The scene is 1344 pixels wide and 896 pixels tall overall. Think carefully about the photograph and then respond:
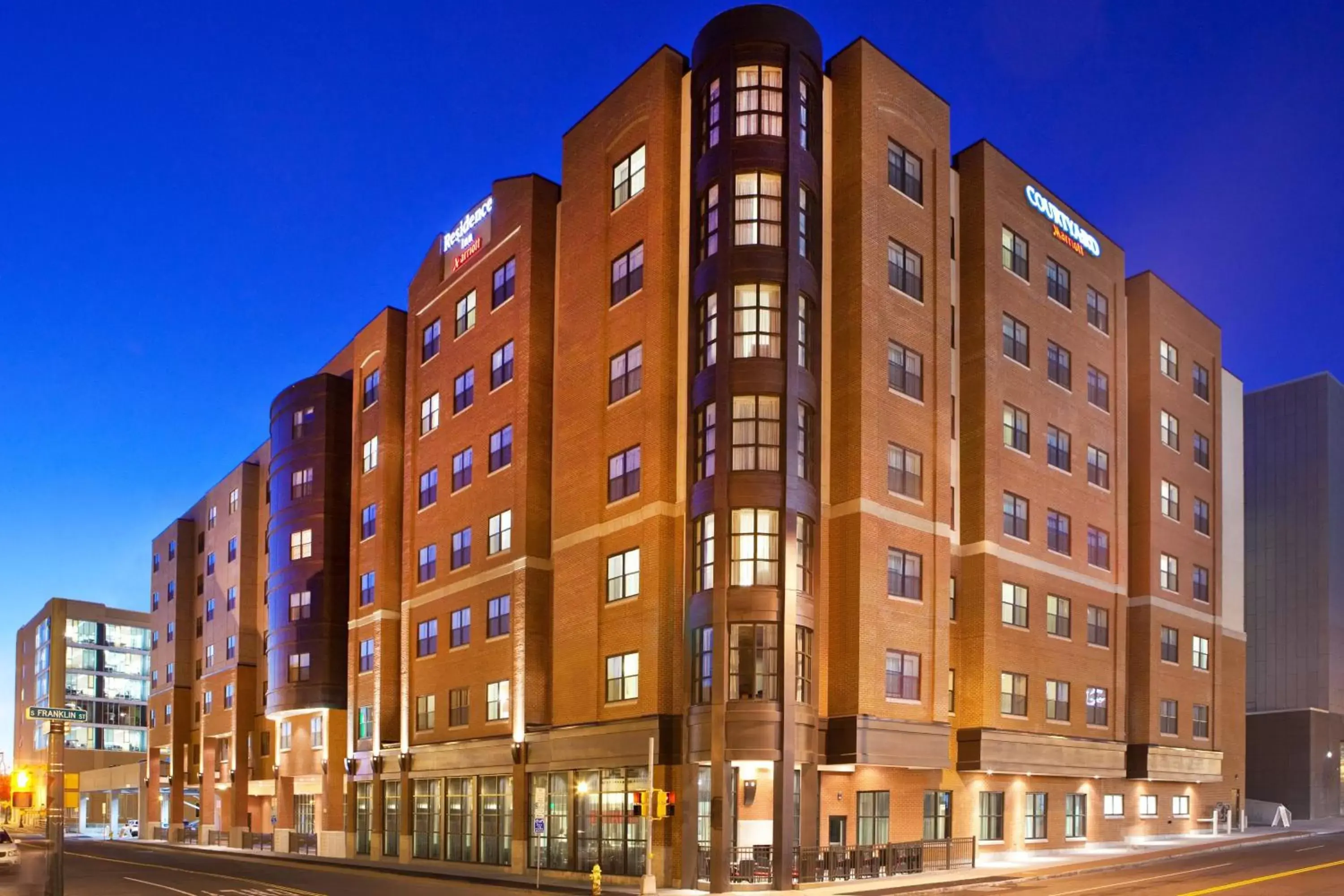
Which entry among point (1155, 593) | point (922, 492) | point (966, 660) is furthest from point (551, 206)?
point (1155, 593)

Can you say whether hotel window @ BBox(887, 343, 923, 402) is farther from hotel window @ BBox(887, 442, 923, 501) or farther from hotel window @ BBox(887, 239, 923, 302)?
hotel window @ BBox(887, 239, 923, 302)

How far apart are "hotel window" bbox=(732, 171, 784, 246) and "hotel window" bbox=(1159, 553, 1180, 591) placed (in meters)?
31.5

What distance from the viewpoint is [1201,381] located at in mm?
70688

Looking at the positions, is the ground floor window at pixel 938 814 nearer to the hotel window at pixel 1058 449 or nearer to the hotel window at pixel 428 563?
the hotel window at pixel 1058 449

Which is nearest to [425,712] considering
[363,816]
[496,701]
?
[496,701]

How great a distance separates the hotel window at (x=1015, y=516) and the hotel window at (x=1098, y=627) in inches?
A: 278

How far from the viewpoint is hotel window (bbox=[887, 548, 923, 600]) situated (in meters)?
47.3

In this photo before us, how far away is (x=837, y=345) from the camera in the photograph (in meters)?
48.1

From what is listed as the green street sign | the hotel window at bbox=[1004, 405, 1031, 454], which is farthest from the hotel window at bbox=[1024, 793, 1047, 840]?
the green street sign

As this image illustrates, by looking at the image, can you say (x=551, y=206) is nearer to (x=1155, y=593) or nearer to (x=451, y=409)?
(x=451, y=409)

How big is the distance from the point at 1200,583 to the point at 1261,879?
32.8 m

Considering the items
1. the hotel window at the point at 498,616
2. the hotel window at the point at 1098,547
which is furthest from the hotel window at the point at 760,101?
the hotel window at the point at 1098,547

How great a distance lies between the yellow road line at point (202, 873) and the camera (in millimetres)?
41594

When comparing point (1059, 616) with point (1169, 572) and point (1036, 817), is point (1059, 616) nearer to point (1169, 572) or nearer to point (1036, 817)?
point (1036, 817)
